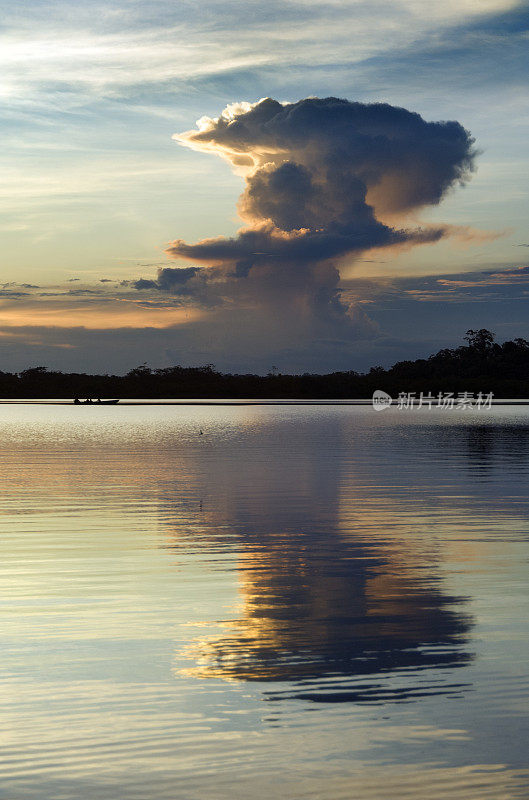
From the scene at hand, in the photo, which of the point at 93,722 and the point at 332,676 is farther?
the point at 332,676

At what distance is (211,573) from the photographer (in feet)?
60.8

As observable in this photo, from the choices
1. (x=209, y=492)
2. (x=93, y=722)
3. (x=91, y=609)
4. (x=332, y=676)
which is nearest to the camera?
(x=93, y=722)

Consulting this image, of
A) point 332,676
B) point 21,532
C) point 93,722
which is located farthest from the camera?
point 21,532

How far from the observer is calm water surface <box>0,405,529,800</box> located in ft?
28.3

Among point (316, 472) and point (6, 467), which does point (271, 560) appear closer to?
point (316, 472)

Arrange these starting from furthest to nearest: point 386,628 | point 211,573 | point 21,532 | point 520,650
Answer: point 21,532
point 211,573
point 386,628
point 520,650

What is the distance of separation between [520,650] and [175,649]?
4.72 m

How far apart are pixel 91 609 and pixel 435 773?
8047 mm

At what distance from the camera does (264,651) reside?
495 inches

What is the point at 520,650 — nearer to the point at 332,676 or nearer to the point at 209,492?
the point at 332,676

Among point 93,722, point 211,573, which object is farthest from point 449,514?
point 93,722

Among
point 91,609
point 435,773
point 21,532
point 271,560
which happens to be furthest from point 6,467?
point 435,773

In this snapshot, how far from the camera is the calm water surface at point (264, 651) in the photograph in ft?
28.3

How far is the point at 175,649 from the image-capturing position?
12.8 metres
